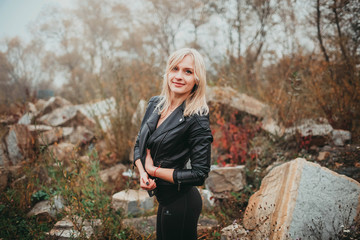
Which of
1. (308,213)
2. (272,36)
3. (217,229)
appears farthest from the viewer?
(272,36)

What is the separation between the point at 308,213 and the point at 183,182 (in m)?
1.50

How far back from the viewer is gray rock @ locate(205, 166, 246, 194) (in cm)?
362

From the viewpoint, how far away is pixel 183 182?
60.3 inches

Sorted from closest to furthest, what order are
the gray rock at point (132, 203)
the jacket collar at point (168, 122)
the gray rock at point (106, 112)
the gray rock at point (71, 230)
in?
the jacket collar at point (168, 122) < the gray rock at point (71, 230) < the gray rock at point (132, 203) < the gray rock at point (106, 112)

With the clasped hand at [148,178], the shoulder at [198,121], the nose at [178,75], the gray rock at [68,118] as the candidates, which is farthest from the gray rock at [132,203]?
the gray rock at [68,118]

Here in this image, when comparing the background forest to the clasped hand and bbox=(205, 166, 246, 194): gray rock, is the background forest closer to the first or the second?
bbox=(205, 166, 246, 194): gray rock

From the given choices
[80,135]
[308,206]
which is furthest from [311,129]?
[80,135]

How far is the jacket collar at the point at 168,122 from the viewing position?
1633 millimetres

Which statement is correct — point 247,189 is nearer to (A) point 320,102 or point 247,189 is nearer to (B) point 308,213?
(B) point 308,213

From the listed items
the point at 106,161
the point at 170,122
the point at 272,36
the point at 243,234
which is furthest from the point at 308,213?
the point at 272,36

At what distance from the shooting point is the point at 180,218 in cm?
169

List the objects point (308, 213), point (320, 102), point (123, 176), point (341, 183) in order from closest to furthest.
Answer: point (308, 213)
point (341, 183)
point (123, 176)
point (320, 102)

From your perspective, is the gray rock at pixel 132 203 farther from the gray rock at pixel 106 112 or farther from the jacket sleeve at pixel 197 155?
the gray rock at pixel 106 112

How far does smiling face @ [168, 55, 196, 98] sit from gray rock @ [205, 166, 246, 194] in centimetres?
236
